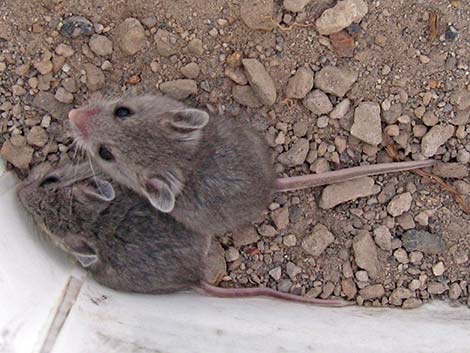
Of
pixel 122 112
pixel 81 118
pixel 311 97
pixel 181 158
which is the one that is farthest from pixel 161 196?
pixel 311 97

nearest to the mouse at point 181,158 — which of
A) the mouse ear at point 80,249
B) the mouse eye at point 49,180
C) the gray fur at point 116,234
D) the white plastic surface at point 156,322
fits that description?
the gray fur at point 116,234

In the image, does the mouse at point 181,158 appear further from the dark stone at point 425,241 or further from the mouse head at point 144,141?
the dark stone at point 425,241

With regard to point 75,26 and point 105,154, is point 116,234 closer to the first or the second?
point 105,154

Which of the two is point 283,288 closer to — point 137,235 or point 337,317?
point 337,317

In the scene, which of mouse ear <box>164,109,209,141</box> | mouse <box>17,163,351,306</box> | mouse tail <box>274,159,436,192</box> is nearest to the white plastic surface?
mouse <box>17,163,351,306</box>

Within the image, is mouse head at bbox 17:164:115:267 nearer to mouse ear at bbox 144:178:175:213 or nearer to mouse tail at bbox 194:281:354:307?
mouse ear at bbox 144:178:175:213

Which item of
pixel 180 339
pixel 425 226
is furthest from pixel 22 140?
pixel 425 226
